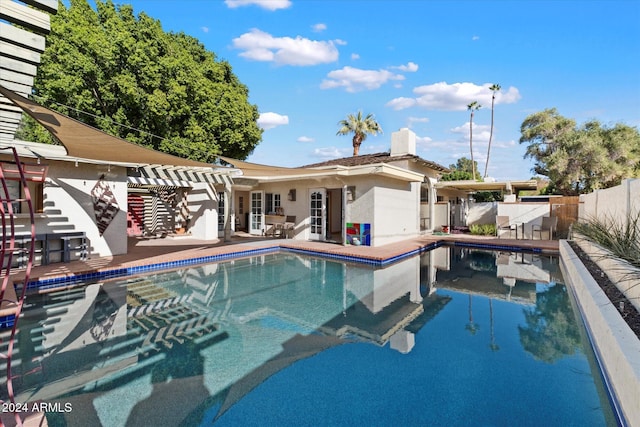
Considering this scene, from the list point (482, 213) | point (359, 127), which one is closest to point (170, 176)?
point (482, 213)

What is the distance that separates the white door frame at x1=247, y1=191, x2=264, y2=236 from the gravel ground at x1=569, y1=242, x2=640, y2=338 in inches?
559

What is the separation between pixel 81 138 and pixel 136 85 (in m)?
13.5

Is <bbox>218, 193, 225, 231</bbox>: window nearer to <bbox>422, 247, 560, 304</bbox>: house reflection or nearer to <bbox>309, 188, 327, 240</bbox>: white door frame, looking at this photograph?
<bbox>309, 188, 327, 240</bbox>: white door frame

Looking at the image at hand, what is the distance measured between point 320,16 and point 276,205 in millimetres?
9446

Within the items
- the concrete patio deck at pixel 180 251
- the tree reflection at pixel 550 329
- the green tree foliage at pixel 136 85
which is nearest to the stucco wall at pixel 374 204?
the concrete patio deck at pixel 180 251

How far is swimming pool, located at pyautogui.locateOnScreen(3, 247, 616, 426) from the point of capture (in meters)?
3.72

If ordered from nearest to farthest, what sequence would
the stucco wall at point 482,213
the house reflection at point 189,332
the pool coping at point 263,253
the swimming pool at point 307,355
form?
1. the swimming pool at point 307,355
2. the house reflection at point 189,332
3. the pool coping at point 263,253
4. the stucco wall at point 482,213

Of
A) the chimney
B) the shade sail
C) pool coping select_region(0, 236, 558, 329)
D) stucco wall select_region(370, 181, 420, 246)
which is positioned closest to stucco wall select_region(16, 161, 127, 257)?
the shade sail

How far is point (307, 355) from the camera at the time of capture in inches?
197

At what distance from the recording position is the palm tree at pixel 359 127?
31.9m

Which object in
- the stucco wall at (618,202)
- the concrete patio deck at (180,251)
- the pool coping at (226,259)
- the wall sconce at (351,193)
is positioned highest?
the wall sconce at (351,193)

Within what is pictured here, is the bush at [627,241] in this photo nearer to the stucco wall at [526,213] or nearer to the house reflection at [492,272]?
the house reflection at [492,272]

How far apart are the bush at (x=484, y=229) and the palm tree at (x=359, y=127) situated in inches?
608

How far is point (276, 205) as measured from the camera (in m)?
17.6
